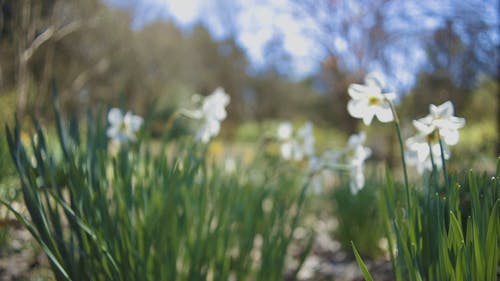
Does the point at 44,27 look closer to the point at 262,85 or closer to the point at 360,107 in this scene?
the point at 360,107

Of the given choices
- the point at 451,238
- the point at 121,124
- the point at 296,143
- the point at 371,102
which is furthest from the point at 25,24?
the point at 451,238

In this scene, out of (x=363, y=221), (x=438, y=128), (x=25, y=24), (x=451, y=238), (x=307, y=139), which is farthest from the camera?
(x=25, y=24)

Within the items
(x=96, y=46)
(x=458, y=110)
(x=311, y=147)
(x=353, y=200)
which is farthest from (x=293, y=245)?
(x=96, y=46)

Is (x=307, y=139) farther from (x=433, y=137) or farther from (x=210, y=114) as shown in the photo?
(x=433, y=137)

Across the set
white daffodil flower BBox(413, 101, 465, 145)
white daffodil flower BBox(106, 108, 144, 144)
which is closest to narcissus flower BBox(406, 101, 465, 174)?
white daffodil flower BBox(413, 101, 465, 145)

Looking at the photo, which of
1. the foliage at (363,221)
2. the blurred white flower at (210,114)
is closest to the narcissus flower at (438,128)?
the blurred white flower at (210,114)

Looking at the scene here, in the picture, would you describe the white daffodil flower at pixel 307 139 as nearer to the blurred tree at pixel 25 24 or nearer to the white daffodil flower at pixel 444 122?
the white daffodil flower at pixel 444 122
